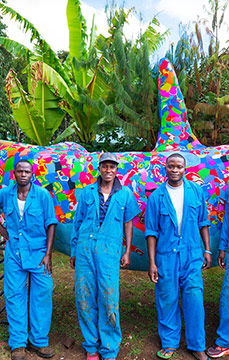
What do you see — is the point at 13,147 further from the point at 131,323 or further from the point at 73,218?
the point at 131,323

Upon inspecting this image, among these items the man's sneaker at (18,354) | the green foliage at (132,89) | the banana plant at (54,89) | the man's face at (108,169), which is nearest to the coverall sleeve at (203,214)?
the man's face at (108,169)

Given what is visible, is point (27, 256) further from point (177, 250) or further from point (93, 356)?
point (177, 250)

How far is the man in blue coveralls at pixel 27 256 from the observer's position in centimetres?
304

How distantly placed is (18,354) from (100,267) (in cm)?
110

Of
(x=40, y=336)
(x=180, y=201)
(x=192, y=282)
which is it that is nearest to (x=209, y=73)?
(x=180, y=201)

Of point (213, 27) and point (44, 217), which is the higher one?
point (213, 27)

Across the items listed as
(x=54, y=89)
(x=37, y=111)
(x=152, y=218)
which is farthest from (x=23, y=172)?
(x=54, y=89)

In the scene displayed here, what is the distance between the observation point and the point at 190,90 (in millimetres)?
6039

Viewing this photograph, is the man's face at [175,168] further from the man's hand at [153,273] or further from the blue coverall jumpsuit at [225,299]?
the man's hand at [153,273]

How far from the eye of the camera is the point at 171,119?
3.71 meters

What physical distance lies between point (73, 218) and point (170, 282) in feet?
3.50

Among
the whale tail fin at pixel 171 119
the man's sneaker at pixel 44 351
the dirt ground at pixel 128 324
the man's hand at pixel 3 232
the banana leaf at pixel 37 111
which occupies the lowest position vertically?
the dirt ground at pixel 128 324

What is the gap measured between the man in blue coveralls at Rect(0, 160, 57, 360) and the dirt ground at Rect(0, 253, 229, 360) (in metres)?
0.25

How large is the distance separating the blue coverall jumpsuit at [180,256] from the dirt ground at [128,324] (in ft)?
1.35
